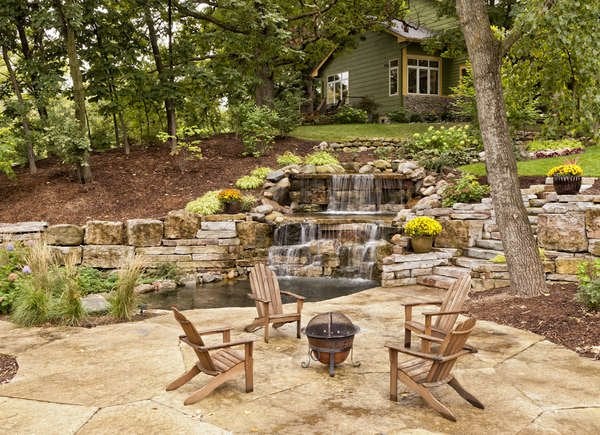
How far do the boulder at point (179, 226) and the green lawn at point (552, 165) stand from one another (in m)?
6.99

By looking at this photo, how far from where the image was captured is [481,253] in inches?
362

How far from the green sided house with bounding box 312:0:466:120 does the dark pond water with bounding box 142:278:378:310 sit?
599 inches

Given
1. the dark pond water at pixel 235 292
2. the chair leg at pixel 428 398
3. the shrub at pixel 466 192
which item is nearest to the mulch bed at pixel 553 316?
the chair leg at pixel 428 398

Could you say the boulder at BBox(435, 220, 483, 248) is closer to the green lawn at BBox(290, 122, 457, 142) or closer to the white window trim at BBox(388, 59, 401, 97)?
the green lawn at BBox(290, 122, 457, 142)

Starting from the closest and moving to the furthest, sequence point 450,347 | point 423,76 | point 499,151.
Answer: point 450,347, point 499,151, point 423,76

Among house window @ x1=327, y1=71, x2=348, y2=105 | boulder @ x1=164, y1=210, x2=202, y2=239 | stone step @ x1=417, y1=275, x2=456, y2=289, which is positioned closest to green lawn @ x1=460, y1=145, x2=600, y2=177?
stone step @ x1=417, y1=275, x2=456, y2=289

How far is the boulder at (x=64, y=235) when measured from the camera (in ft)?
33.3

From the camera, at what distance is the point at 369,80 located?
25250 millimetres

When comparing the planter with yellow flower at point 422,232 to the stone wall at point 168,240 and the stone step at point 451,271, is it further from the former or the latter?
the stone wall at point 168,240

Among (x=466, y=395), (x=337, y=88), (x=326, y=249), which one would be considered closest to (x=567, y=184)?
(x=326, y=249)

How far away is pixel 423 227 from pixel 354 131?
11084 mm

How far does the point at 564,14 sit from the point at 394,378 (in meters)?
4.43

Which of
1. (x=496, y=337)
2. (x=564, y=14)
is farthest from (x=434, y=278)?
(x=564, y=14)

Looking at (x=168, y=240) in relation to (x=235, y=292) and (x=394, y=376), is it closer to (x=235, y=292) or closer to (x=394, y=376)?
(x=235, y=292)
